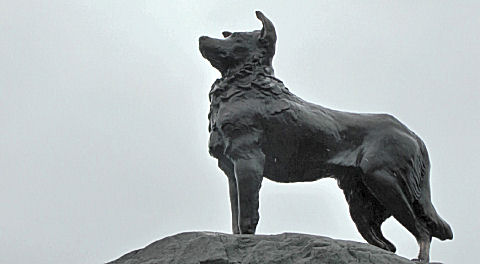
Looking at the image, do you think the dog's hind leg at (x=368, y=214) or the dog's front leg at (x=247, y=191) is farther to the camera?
the dog's hind leg at (x=368, y=214)

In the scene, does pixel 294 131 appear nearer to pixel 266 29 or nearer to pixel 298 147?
pixel 298 147

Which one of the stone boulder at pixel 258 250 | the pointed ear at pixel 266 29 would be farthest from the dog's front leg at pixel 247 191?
the pointed ear at pixel 266 29

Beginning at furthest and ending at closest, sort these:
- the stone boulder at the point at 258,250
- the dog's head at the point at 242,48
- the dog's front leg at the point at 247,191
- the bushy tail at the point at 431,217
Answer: the dog's head at the point at 242,48, the bushy tail at the point at 431,217, the dog's front leg at the point at 247,191, the stone boulder at the point at 258,250

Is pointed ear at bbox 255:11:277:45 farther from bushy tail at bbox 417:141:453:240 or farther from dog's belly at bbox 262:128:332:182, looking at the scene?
bushy tail at bbox 417:141:453:240


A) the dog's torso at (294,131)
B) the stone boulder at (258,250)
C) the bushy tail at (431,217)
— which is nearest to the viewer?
the stone boulder at (258,250)

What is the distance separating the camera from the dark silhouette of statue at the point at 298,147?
6.02m

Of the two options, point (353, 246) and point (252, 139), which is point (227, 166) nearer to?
point (252, 139)

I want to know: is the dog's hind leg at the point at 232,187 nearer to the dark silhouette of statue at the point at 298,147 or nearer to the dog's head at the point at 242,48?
the dark silhouette of statue at the point at 298,147

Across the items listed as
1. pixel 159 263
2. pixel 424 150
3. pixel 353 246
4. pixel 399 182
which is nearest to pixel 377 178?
pixel 399 182

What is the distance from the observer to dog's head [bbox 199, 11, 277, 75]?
6402 mm

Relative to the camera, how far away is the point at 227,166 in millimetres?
6191

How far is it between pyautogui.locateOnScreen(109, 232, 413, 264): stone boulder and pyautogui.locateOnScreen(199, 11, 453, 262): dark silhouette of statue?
2.15 feet

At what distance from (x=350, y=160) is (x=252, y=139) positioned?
0.74m

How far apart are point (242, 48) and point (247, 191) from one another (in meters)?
1.09
